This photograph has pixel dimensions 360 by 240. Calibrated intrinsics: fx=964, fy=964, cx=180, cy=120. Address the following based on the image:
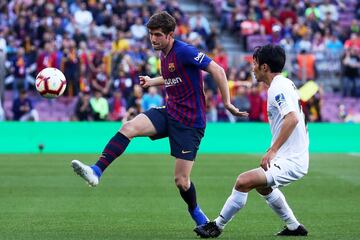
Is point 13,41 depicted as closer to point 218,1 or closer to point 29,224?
point 218,1

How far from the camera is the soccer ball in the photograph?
11711 millimetres

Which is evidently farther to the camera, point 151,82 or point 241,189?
point 151,82

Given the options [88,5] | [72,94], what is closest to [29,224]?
[72,94]

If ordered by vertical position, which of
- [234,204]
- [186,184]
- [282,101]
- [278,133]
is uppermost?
[282,101]

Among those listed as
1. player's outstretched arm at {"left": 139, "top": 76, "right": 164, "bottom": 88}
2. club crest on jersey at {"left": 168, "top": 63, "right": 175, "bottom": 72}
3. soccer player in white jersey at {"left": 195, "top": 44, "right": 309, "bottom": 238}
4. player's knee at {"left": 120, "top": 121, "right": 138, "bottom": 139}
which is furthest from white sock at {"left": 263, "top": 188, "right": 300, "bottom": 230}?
player's outstretched arm at {"left": 139, "top": 76, "right": 164, "bottom": 88}

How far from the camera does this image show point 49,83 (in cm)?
1173

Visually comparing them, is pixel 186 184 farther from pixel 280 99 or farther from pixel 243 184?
pixel 280 99

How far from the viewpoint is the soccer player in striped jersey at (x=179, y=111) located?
10133 mm

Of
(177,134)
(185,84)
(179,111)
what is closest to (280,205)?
(177,134)

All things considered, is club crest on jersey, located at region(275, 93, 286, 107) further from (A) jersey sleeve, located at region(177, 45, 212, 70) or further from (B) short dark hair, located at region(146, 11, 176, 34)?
(B) short dark hair, located at region(146, 11, 176, 34)

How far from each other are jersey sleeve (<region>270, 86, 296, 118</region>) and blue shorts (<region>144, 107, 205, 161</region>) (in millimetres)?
1176

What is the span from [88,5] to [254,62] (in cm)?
2292

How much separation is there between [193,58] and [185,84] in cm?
30

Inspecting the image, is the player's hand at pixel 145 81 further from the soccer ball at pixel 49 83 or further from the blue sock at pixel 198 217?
the blue sock at pixel 198 217
